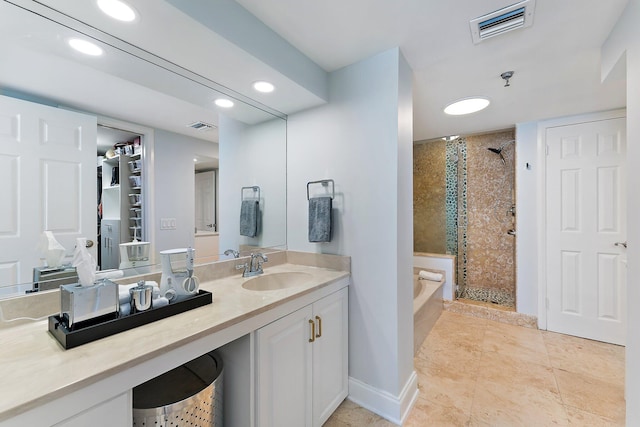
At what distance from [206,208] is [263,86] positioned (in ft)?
2.86

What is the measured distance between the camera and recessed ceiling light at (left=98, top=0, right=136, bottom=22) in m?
1.02

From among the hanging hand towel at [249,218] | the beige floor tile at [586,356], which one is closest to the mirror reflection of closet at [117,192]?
the hanging hand towel at [249,218]

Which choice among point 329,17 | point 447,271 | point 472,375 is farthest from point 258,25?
point 447,271

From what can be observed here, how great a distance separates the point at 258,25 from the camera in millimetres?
1375

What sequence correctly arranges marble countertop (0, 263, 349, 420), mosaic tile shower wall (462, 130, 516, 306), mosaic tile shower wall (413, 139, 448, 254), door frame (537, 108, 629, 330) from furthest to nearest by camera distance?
1. mosaic tile shower wall (413, 139, 448, 254)
2. mosaic tile shower wall (462, 130, 516, 306)
3. door frame (537, 108, 629, 330)
4. marble countertop (0, 263, 349, 420)

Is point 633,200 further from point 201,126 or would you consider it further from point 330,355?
point 201,126

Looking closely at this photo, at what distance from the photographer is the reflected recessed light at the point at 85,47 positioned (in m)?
1.17

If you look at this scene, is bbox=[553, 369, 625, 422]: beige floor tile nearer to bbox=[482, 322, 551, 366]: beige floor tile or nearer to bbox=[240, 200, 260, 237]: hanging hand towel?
bbox=[482, 322, 551, 366]: beige floor tile

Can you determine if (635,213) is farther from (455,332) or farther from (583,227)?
(455,332)

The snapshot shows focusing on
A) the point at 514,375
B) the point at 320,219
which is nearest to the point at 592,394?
the point at 514,375

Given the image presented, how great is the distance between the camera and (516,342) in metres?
2.54

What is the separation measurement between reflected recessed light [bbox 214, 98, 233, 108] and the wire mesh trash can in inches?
59.2

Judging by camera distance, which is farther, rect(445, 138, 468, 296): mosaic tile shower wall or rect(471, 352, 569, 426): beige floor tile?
rect(445, 138, 468, 296): mosaic tile shower wall

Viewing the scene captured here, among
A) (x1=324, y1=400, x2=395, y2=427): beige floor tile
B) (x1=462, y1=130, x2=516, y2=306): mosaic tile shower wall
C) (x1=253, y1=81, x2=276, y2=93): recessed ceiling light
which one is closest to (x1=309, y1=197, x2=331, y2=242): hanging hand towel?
(x1=253, y1=81, x2=276, y2=93): recessed ceiling light
